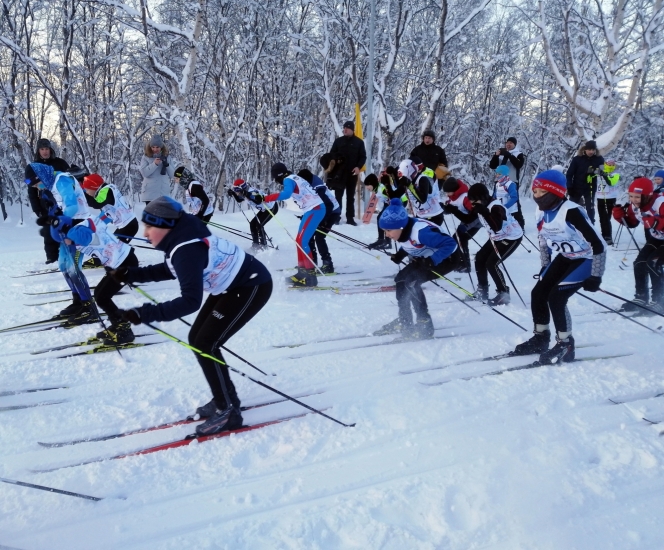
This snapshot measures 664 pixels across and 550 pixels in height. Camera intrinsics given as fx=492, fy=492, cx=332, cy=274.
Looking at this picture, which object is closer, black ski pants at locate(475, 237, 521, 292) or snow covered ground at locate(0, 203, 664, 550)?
snow covered ground at locate(0, 203, 664, 550)

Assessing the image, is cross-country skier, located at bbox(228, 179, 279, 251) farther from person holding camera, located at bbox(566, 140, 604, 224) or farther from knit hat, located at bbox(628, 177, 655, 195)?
person holding camera, located at bbox(566, 140, 604, 224)

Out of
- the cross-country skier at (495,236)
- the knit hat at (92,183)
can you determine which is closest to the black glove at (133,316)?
the knit hat at (92,183)

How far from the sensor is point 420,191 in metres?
6.76

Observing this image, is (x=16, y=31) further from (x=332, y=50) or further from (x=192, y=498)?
(x=192, y=498)

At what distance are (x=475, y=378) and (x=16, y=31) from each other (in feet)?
47.4

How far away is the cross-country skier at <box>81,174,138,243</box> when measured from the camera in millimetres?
5625

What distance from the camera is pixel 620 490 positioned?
2.62 m

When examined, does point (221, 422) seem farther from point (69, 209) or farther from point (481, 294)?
point (481, 294)

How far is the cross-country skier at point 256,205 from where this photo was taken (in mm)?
7508

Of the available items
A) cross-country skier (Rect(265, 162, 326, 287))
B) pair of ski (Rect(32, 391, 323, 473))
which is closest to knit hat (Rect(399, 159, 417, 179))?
cross-country skier (Rect(265, 162, 326, 287))

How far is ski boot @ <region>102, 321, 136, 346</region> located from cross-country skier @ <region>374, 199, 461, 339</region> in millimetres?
2419

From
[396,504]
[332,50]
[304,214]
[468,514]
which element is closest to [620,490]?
[468,514]

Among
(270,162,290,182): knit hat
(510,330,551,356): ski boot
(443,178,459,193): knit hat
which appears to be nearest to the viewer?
(510,330,551,356): ski boot

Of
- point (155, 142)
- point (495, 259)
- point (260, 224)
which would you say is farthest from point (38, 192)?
point (495, 259)
